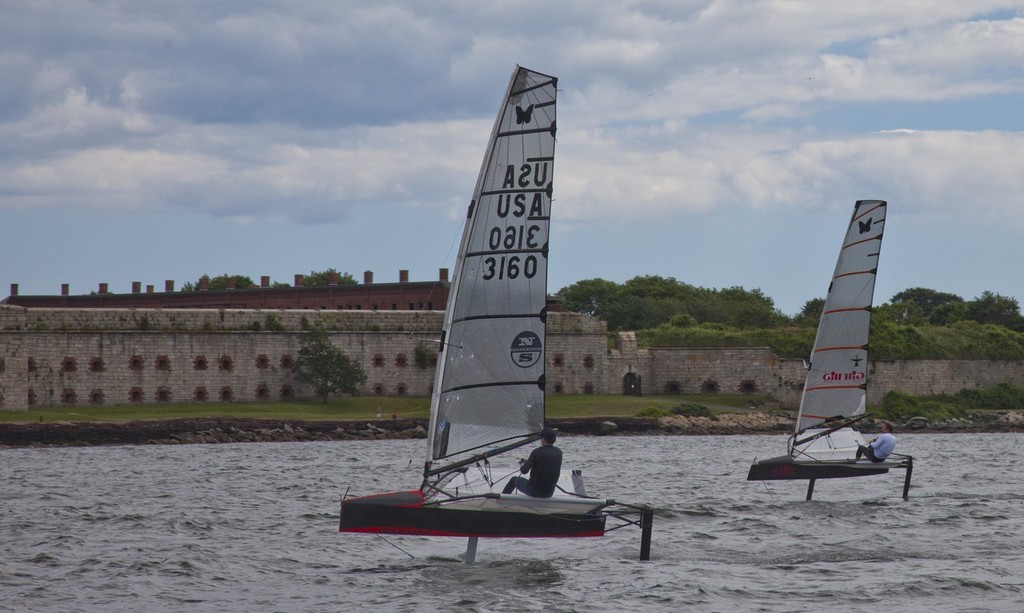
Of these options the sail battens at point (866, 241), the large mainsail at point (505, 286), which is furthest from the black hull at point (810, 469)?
the large mainsail at point (505, 286)

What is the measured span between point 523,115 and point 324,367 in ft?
152

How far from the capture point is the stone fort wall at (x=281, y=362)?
60.6 meters

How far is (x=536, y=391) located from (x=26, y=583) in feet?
23.9

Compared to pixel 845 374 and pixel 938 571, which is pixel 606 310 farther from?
pixel 938 571

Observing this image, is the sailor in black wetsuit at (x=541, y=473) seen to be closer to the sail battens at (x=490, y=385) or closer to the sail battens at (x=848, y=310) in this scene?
the sail battens at (x=490, y=385)

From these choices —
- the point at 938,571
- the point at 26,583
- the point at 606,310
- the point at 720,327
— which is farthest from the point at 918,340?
the point at 26,583

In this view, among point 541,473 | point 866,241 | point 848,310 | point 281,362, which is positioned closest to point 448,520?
point 541,473

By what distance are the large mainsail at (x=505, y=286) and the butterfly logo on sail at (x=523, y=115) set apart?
14mm

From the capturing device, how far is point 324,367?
6425cm

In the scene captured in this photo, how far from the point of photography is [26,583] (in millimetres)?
18172

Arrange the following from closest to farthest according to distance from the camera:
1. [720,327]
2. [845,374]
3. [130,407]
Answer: [845,374] < [130,407] < [720,327]

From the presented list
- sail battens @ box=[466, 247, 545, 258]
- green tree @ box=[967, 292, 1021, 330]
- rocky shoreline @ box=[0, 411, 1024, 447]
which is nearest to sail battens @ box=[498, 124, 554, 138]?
sail battens @ box=[466, 247, 545, 258]

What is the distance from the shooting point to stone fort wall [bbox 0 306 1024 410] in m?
60.6

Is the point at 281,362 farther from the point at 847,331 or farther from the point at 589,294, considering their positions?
the point at 589,294
